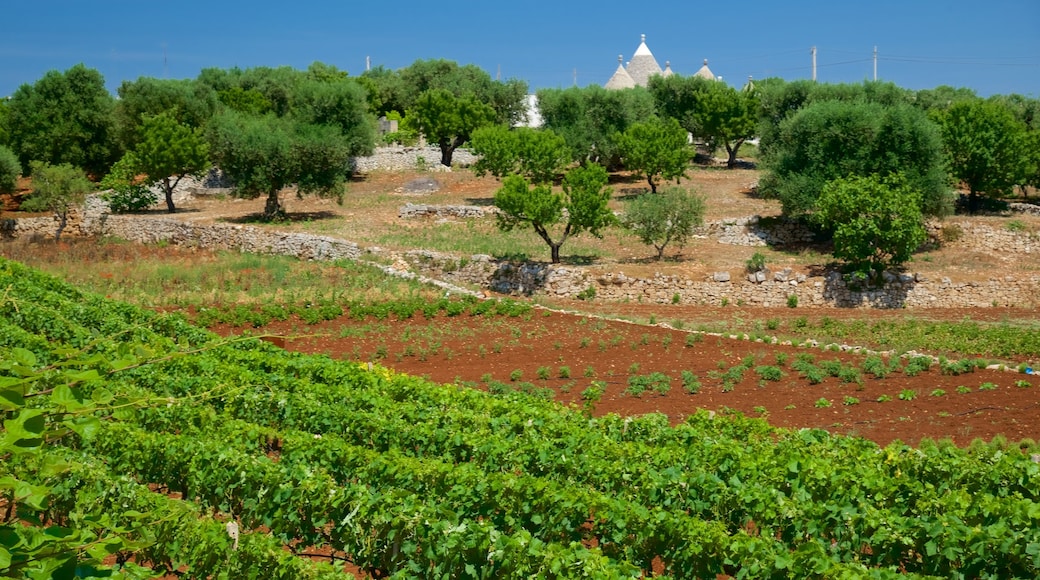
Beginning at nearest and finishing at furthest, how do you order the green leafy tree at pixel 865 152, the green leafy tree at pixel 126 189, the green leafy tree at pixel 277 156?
the green leafy tree at pixel 865 152 < the green leafy tree at pixel 277 156 < the green leafy tree at pixel 126 189

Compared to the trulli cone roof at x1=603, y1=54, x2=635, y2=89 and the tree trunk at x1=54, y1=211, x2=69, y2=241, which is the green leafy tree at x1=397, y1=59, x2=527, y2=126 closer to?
the trulli cone roof at x1=603, y1=54, x2=635, y2=89

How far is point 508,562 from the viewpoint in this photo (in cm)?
789

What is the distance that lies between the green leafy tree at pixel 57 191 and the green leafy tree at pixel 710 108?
36.4m

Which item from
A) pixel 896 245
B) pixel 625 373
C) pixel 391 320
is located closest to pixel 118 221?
pixel 391 320

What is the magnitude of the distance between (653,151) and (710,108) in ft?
46.8

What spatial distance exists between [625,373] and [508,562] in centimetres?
1247

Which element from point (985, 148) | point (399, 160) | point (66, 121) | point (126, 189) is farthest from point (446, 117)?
point (985, 148)

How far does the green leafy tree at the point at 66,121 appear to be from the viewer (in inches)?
2012

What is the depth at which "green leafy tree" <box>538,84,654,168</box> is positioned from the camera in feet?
175

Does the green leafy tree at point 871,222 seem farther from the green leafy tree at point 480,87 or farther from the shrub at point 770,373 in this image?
the green leafy tree at point 480,87

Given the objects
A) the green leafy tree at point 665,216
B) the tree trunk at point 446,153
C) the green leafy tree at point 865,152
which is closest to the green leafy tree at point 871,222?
A: the green leafy tree at point 665,216

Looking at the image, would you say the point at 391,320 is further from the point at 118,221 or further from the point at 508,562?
the point at 118,221

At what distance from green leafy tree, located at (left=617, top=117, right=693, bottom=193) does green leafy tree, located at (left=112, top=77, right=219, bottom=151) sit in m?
25.2

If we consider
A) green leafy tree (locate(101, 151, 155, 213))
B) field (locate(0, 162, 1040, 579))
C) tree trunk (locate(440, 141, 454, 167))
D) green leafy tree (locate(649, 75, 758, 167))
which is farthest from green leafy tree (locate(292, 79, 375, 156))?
field (locate(0, 162, 1040, 579))
